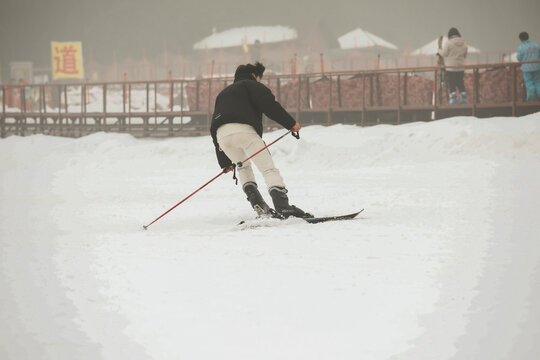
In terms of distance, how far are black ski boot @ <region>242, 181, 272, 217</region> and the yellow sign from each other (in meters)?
32.3

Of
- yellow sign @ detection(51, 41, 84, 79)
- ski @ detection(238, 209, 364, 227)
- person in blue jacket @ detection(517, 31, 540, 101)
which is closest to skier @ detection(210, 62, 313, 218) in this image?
ski @ detection(238, 209, 364, 227)

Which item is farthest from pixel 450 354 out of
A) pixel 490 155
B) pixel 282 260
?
pixel 490 155

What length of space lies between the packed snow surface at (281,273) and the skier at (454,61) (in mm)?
5459

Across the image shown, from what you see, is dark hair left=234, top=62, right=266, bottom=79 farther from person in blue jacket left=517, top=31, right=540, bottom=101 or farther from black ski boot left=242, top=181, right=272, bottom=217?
person in blue jacket left=517, top=31, right=540, bottom=101

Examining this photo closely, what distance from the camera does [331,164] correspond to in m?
13.1

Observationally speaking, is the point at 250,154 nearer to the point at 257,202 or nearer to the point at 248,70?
the point at 257,202

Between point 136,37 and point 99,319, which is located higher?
point 136,37

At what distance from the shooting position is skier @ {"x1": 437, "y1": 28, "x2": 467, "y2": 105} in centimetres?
1563

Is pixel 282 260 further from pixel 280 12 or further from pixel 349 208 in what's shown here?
pixel 280 12

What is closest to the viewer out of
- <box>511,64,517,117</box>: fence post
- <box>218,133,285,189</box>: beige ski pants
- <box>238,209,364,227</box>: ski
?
<box>238,209,364,227</box>: ski

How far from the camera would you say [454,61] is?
1597cm

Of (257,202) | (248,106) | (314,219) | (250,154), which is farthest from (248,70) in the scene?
(314,219)

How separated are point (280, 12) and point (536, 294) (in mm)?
43264

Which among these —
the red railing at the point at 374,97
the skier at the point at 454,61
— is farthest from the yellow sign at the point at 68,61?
the skier at the point at 454,61
